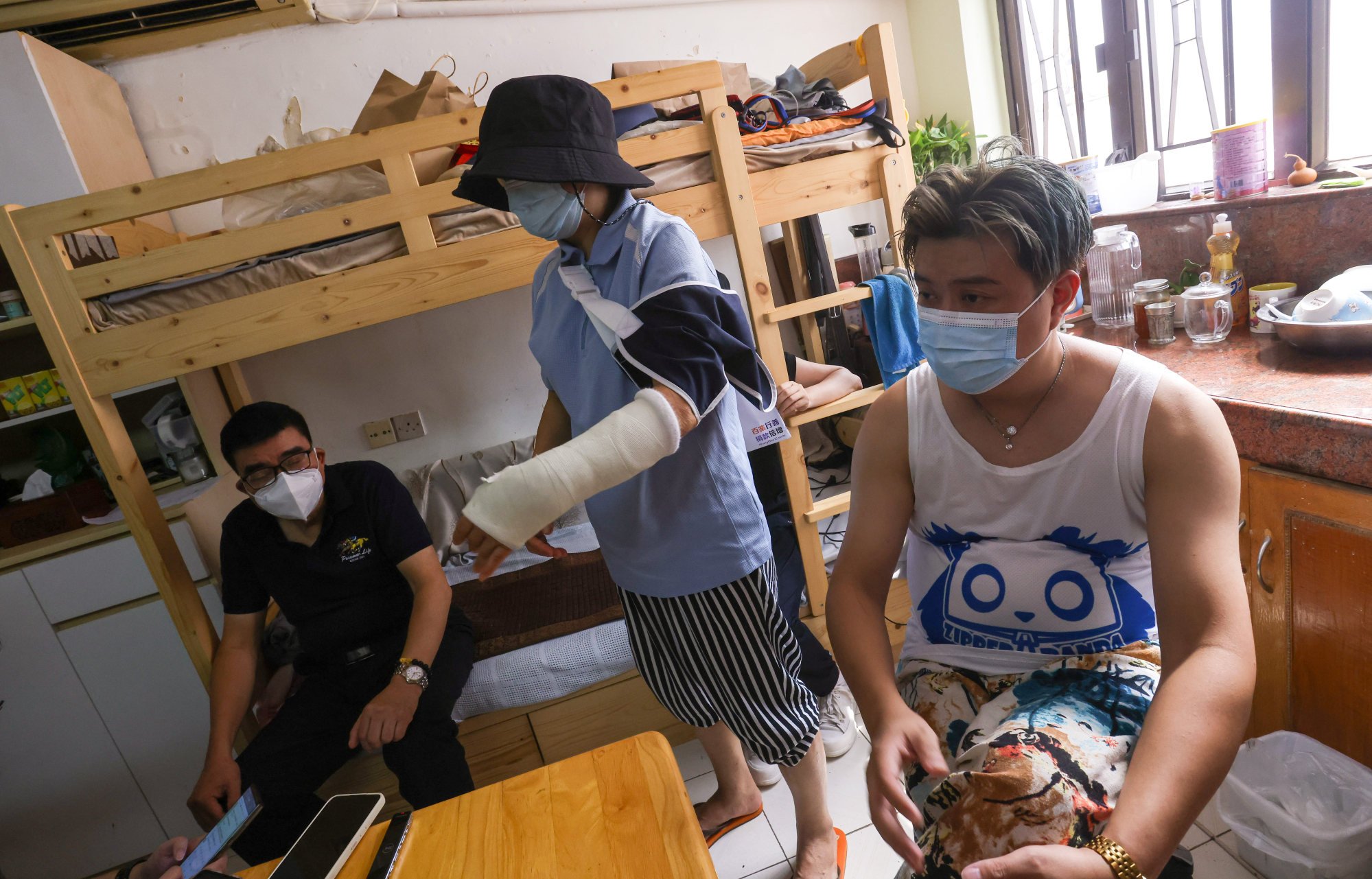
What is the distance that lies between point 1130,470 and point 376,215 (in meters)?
1.57

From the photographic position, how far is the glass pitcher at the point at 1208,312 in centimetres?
159

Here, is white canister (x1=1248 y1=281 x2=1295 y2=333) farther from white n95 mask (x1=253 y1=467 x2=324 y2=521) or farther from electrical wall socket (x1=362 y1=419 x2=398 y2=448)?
electrical wall socket (x1=362 y1=419 x2=398 y2=448)

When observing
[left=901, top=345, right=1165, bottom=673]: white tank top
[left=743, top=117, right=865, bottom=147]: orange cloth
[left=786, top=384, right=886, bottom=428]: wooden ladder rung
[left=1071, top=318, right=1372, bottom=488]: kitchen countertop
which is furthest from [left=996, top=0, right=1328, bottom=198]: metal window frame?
[left=901, top=345, right=1165, bottom=673]: white tank top

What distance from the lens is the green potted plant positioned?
2770mm

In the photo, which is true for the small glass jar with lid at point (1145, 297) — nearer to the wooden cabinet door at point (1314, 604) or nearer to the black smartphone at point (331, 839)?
the wooden cabinet door at point (1314, 604)

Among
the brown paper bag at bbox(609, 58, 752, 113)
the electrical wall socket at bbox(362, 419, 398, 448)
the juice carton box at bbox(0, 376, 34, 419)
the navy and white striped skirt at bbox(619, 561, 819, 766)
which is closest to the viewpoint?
the navy and white striped skirt at bbox(619, 561, 819, 766)

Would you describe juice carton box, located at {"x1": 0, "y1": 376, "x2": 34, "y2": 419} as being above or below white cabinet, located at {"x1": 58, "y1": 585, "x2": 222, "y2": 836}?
above

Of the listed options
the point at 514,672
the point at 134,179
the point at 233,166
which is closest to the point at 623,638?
the point at 514,672

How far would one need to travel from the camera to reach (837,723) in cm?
177

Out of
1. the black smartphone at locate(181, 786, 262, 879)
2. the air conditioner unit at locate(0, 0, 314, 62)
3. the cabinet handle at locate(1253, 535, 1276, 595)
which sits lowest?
the cabinet handle at locate(1253, 535, 1276, 595)

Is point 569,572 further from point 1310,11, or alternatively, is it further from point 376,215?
point 1310,11

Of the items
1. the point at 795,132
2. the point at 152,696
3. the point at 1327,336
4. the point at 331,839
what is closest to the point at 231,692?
the point at 152,696

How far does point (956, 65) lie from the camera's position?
284 centimetres

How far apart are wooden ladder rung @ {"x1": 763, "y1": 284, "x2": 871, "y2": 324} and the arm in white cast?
3.08ft
